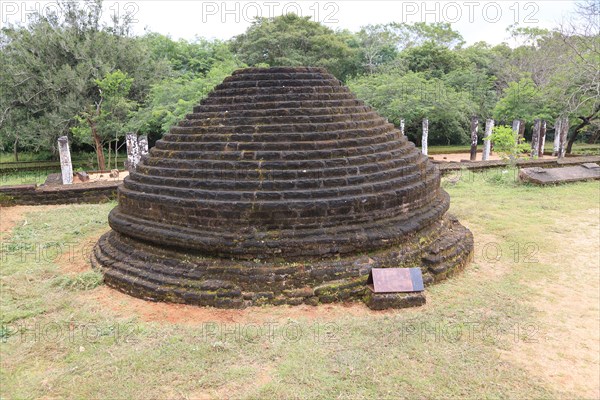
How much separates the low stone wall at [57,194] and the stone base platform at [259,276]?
231 inches

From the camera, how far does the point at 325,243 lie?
598cm

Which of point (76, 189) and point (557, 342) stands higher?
point (76, 189)

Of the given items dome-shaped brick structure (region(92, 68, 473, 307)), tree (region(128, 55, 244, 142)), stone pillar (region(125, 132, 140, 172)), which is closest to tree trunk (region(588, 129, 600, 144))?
tree (region(128, 55, 244, 142))

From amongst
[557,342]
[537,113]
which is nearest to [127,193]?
→ [557,342]

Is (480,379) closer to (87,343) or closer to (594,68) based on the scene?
(87,343)

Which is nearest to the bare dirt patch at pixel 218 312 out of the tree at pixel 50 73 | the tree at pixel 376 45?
the tree at pixel 50 73

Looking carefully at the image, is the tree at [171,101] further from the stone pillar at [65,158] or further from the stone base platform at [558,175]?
the stone base platform at [558,175]

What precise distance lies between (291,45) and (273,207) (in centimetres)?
2612

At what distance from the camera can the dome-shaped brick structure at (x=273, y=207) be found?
5.88m

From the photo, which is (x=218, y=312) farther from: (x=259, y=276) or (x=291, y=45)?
(x=291, y=45)

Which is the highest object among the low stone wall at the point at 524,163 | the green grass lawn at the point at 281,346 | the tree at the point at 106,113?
the tree at the point at 106,113

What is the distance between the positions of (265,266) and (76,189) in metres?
8.03

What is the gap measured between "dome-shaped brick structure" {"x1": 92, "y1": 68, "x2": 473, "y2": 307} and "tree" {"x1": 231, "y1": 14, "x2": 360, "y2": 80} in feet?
72.4

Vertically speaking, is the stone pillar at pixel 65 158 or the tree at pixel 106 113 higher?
the tree at pixel 106 113
